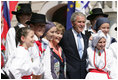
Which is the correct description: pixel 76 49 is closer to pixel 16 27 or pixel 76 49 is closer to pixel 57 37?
pixel 57 37

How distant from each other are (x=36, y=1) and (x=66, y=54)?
640cm

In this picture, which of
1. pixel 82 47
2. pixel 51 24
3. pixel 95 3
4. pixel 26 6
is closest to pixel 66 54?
pixel 82 47

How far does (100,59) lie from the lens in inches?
154

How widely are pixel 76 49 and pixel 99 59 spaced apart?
15.3 inches

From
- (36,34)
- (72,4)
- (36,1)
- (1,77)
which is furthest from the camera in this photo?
(36,1)

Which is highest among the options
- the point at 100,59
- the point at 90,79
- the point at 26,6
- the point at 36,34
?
the point at 26,6

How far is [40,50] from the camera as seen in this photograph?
382 cm

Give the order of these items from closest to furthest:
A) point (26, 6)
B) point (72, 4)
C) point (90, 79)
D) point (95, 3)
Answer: point (90, 79)
point (26, 6)
point (72, 4)
point (95, 3)

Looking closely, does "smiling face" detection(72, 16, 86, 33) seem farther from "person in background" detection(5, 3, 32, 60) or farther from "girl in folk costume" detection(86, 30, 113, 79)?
"person in background" detection(5, 3, 32, 60)

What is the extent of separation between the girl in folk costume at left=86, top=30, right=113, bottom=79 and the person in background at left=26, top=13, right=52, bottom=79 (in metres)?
0.64

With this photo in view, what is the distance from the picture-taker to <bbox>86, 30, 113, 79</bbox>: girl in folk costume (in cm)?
384

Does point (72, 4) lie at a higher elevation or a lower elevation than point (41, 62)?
higher

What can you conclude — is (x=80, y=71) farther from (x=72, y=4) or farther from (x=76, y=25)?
(x=72, y=4)

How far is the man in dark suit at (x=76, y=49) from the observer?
3989 mm
